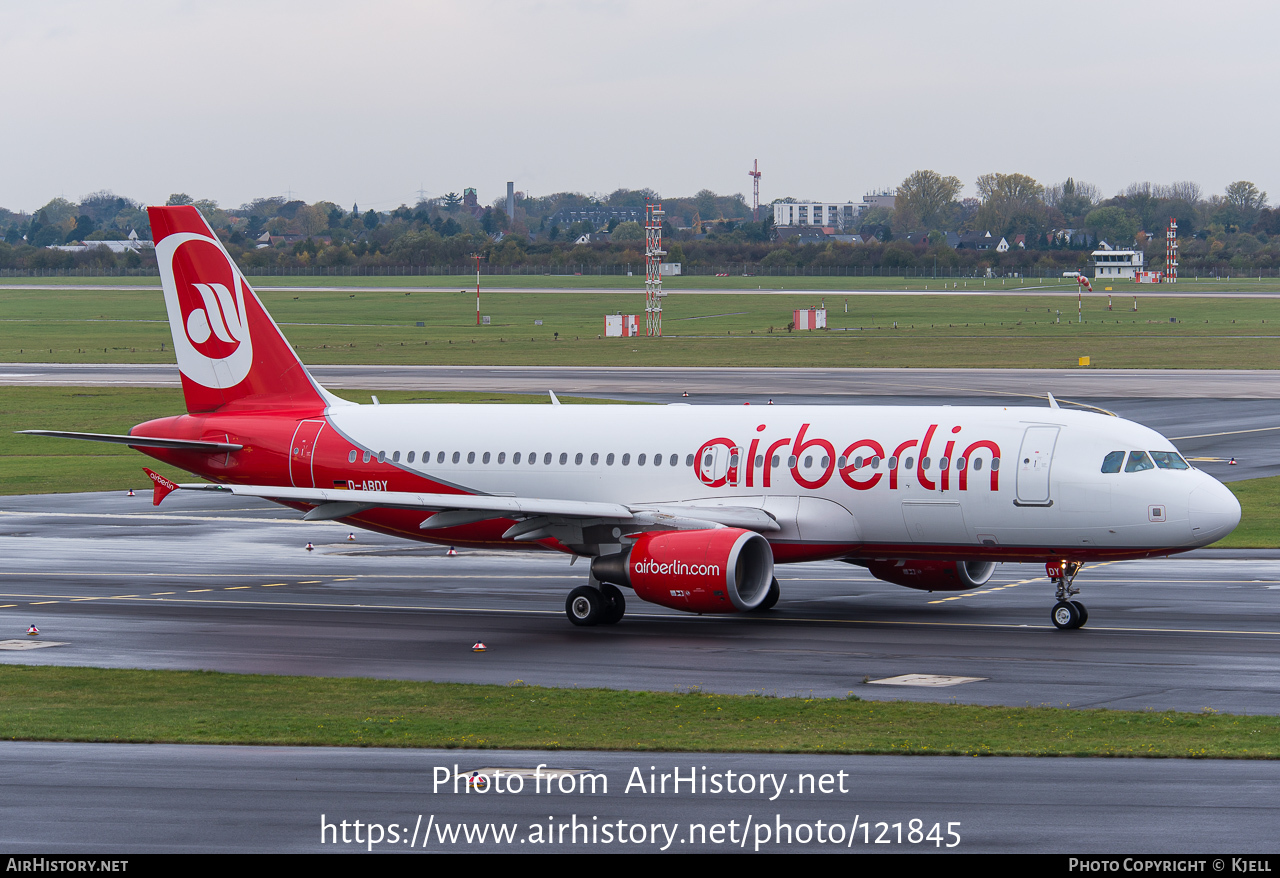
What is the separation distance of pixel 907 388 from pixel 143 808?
238ft

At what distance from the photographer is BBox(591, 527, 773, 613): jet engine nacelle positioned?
31328 millimetres

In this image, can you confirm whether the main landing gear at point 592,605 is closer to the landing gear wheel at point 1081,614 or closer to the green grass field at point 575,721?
the green grass field at point 575,721

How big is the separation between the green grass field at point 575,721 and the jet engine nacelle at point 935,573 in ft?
33.1

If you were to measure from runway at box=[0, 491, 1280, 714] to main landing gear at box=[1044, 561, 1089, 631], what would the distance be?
16.6 inches

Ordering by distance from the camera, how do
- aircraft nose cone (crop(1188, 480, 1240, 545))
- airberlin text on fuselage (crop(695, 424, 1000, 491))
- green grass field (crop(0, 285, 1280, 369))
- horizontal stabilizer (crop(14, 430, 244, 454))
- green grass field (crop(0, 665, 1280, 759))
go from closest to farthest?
1. green grass field (crop(0, 665, 1280, 759))
2. aircraft nose cone (crop(1188, 480, 1240, 545))
3. airberlin text on fuselage (crop(695, 424, 1000, 491))
4. horizontal stabilizer (crop(14, 430, 244, 454))
5. green grass field (crop(0, 285, 1280, 369))

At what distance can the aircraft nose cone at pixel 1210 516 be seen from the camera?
31.0 m

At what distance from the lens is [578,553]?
34.8 metres

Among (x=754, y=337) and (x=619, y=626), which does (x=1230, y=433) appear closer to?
(x=619, y=626)

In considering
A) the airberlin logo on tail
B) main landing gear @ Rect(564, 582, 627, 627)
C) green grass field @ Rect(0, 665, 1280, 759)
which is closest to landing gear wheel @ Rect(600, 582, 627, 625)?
main landing gear @ Rect(564, 582, 627, 627)

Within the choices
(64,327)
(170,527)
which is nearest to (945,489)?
(170,527)

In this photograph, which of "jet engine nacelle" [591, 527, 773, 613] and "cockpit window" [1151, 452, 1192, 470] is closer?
"jet engine nacelle" [591, 527, 773, 613]

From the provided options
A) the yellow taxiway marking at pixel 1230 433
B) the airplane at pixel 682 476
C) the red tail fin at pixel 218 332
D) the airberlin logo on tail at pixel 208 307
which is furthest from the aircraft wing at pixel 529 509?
the yellow taxiway marking at pixel 1230 433

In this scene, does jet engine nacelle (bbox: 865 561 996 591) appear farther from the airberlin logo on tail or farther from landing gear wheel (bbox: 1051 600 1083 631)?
the airberlin logo on tail
